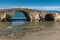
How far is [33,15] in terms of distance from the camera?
3994 cm

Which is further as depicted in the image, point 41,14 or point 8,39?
point 41,14

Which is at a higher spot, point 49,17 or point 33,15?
point 33,15

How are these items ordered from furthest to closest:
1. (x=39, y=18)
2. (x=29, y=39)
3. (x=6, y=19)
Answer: (x=39, y=18)
(x=6, y=19)
(x=29, y=39)

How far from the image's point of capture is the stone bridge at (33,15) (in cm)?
3828

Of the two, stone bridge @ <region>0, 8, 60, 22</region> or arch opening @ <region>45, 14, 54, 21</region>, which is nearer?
stone bridge @ <region>0, 8, 60, 22</region>

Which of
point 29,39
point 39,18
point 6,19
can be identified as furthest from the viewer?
point 39,18

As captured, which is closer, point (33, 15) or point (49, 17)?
point (33, 15)

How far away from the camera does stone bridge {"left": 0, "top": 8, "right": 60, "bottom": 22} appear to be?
38278 mm

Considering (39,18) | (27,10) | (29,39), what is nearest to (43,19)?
(39,18)

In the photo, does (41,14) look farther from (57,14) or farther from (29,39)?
(29,39)

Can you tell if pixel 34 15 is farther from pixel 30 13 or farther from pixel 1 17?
pixel 1 17

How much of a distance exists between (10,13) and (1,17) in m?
1.77

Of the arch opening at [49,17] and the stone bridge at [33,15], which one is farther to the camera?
the arch opening at [49,17]

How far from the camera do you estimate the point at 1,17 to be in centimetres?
3809
